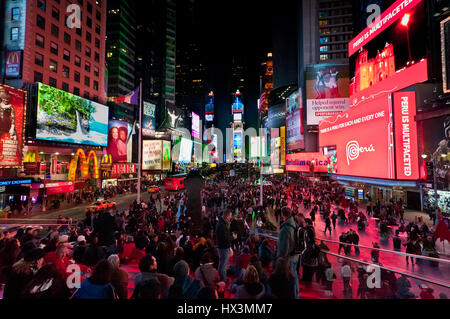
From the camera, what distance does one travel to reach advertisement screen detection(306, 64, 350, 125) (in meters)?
48.7

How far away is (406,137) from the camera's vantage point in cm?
1748

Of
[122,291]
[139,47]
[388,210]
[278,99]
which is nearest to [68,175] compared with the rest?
[122,291]

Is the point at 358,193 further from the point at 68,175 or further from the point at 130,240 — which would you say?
the point at 68,175

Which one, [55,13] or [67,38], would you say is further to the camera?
[67,38]

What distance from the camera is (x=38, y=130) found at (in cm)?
2745

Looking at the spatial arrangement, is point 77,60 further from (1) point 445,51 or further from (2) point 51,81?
(1) point 445,51

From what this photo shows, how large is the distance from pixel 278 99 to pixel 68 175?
89580 mm

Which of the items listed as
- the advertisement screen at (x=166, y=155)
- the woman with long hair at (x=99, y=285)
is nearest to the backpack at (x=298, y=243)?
the woman with long hair at (x=99, y=285)

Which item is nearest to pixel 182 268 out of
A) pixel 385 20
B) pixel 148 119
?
pixel 385 20

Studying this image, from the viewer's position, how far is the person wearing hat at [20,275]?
12.3 ft

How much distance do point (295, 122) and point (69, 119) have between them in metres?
46.2

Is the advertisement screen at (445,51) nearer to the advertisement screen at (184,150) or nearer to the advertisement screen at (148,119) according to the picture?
the advertisement screen at (148,119)

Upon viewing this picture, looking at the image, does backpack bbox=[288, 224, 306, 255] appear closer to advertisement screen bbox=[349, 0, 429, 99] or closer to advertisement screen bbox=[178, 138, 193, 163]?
advertisement screen bbox=[349, 0, 429, 99]

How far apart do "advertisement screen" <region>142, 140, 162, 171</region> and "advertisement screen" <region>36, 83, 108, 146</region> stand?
46.1 feet
